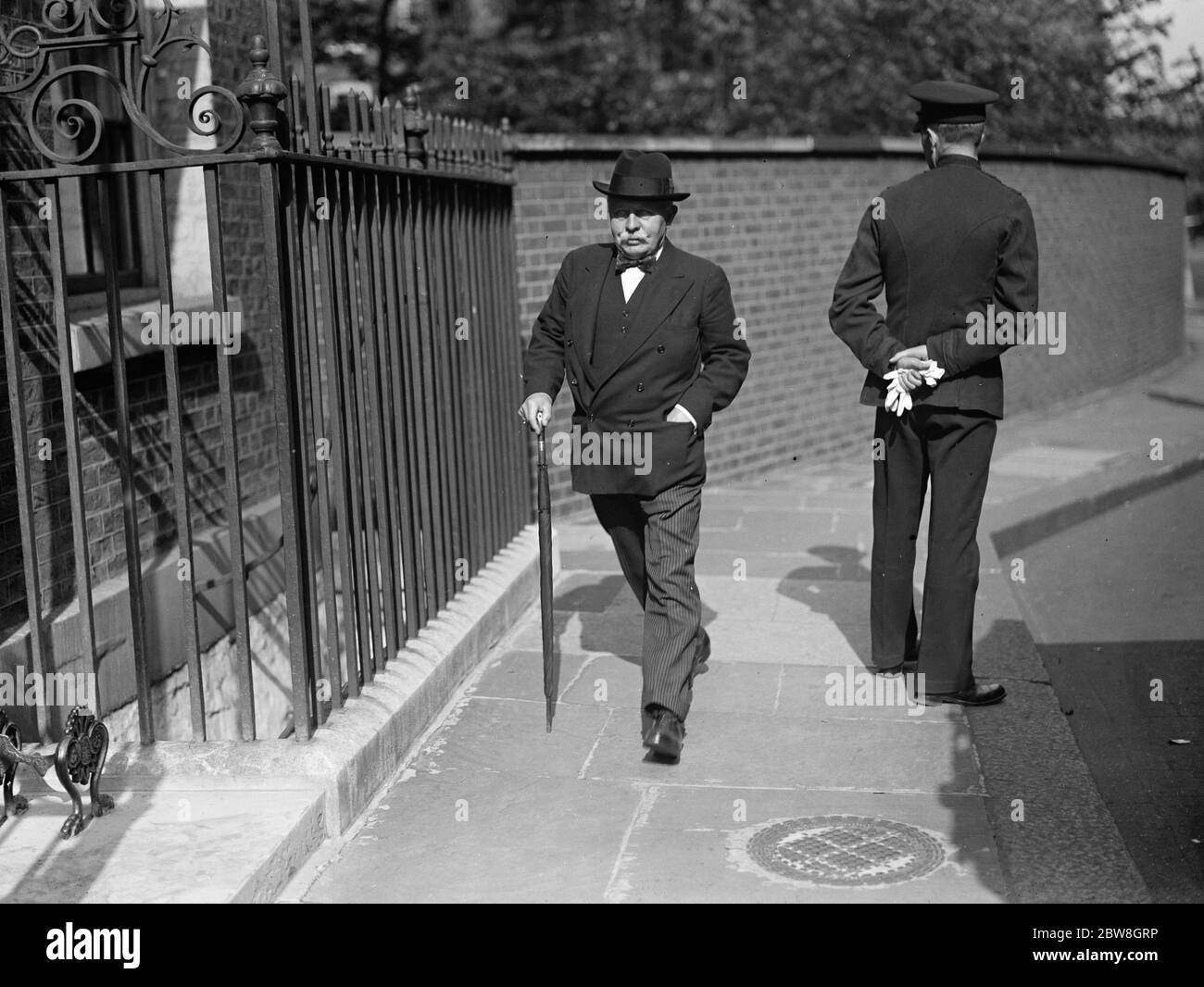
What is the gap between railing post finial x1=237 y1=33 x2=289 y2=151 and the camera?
422cm

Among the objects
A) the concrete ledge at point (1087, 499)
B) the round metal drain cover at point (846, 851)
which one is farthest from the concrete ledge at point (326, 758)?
the concrete ledge at point (1087, 499)

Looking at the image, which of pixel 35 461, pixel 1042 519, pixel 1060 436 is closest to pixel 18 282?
pixel 35 461

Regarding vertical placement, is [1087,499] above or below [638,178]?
below

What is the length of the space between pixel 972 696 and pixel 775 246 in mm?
5895

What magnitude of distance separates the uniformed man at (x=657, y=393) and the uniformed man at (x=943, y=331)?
609 mm

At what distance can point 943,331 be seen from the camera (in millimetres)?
5344

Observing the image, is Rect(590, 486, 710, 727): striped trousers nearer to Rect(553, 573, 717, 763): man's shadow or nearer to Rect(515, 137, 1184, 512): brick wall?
Rect(553, 573, 717, 763): man's shadow

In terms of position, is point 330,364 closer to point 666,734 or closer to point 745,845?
point 666,734

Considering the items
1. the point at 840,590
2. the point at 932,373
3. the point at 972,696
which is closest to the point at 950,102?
the point at 932,373

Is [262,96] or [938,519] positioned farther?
[938,519]

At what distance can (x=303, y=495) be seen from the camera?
4.51m

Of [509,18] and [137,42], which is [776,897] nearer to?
[137,42]

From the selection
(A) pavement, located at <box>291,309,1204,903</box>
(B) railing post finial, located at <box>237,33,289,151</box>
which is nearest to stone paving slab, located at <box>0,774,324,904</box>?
(A) pavement, located at <box>291,309,1204,903</box>
